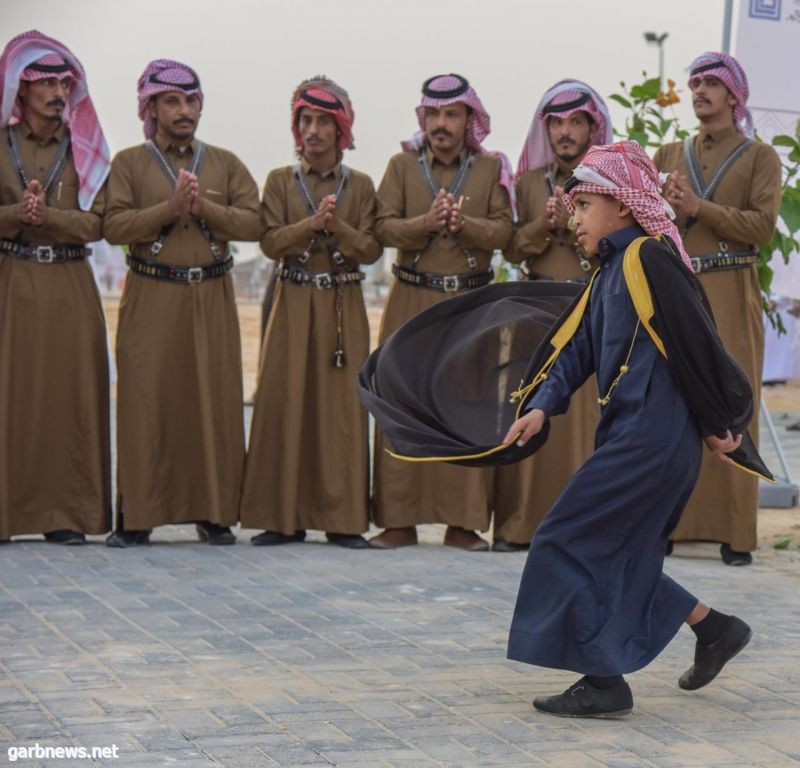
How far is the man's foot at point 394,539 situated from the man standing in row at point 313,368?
89mm

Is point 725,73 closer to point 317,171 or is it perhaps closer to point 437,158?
point 437,158

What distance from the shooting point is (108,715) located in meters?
5.18

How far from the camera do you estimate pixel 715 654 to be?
5.61m

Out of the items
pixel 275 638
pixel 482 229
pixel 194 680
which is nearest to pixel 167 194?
pixel 482 229

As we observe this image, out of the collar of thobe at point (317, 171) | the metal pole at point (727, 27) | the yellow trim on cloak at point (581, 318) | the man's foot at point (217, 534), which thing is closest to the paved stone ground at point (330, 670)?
the man's foot at point (217, 534)

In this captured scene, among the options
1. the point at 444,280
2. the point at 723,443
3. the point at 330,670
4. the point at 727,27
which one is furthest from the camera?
the point at 727,27

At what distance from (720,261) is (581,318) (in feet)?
10.1

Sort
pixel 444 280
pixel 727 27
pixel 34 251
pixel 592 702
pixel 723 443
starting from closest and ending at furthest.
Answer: pixel 592 702 → pixel 723 443 → pixel 34 251 → pixel 444 280 → pixel 727 27

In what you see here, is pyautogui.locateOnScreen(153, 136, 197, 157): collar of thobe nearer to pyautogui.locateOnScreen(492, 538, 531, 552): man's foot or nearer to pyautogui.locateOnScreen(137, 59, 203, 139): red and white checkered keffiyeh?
pyautogui.locateOnScreen(137, 59, 203, 139): red and white checkered keffiyeh

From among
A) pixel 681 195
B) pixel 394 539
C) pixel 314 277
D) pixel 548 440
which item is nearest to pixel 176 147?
pixel 314 277

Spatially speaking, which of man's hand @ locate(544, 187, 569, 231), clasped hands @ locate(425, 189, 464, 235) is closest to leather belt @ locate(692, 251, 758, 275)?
man's hand @ locate(544, 187, 569, 231)

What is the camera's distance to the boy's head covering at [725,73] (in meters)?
8.54

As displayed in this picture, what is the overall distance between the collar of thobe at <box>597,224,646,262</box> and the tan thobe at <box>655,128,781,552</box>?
2.89m

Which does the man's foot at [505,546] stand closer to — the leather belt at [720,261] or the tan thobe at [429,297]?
the tan thobe at [429,297]
